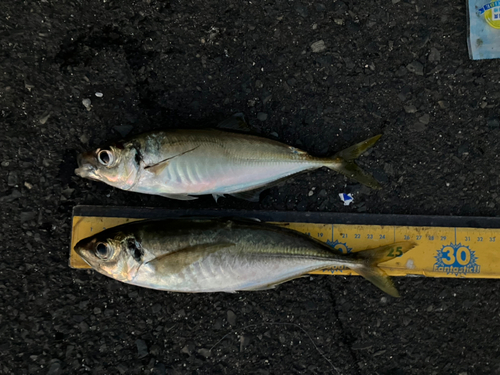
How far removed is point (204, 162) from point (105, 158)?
2.26 feet

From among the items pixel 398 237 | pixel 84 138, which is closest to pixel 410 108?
pixel 398 237

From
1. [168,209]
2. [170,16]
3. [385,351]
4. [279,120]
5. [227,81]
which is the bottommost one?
[385,351]

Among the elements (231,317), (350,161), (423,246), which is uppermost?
(350,161)

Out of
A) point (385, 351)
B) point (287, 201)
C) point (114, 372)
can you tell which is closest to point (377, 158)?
point (287, 201)

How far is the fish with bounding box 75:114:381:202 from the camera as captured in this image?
243 centimetres

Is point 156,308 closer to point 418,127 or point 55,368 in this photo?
point 55,368

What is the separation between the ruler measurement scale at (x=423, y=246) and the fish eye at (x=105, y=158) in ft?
4.57

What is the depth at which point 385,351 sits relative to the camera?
286 cm

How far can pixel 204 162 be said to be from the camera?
2.48 metres

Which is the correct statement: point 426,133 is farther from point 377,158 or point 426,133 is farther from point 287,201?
point 287,201

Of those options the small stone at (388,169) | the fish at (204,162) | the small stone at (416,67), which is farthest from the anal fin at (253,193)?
the small stone at (416,67)

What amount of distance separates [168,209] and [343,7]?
2.23m

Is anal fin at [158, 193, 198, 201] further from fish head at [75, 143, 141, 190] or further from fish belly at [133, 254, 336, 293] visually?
fish belly at [133, 254, 336, 293]

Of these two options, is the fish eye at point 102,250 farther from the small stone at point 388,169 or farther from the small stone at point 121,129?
the small stone at point 388,169
